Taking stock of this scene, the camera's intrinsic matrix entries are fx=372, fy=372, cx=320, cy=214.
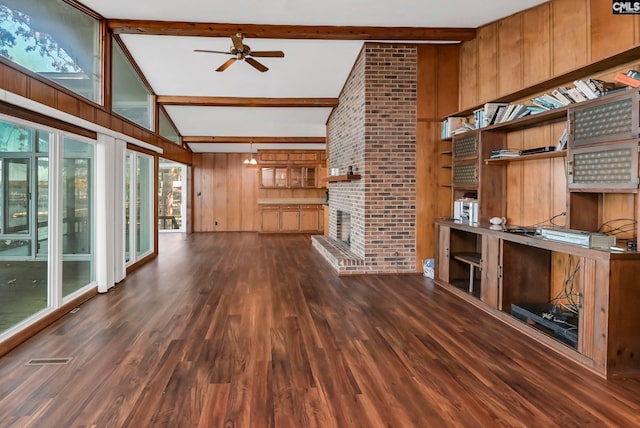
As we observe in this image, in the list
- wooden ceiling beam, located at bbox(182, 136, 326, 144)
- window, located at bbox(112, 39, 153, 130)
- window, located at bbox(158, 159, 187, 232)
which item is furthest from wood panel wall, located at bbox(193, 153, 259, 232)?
window, located at bbox(112, 39, 153, 130)

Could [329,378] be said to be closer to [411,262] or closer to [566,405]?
[566,405]

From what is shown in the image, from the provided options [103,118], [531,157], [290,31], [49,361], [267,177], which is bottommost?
[49,361]

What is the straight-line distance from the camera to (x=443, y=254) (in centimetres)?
492

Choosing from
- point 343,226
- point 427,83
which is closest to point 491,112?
point 427,83

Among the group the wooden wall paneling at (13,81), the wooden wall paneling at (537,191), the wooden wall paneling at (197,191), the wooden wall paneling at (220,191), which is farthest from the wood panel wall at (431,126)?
the wooden wall paneling at (197,191)

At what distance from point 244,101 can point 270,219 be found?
425cm

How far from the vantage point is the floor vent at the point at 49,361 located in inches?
106

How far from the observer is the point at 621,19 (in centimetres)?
303

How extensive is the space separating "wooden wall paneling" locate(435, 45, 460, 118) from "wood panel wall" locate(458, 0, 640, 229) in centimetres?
41

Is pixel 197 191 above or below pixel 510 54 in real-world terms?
below

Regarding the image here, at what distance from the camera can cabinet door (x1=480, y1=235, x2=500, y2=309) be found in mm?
3713

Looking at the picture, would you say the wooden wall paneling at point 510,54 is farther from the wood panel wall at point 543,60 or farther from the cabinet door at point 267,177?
the cabinet door at point 267,177

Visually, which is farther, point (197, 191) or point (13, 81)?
point (197, 191)

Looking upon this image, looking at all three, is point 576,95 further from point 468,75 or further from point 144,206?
point 144,206
